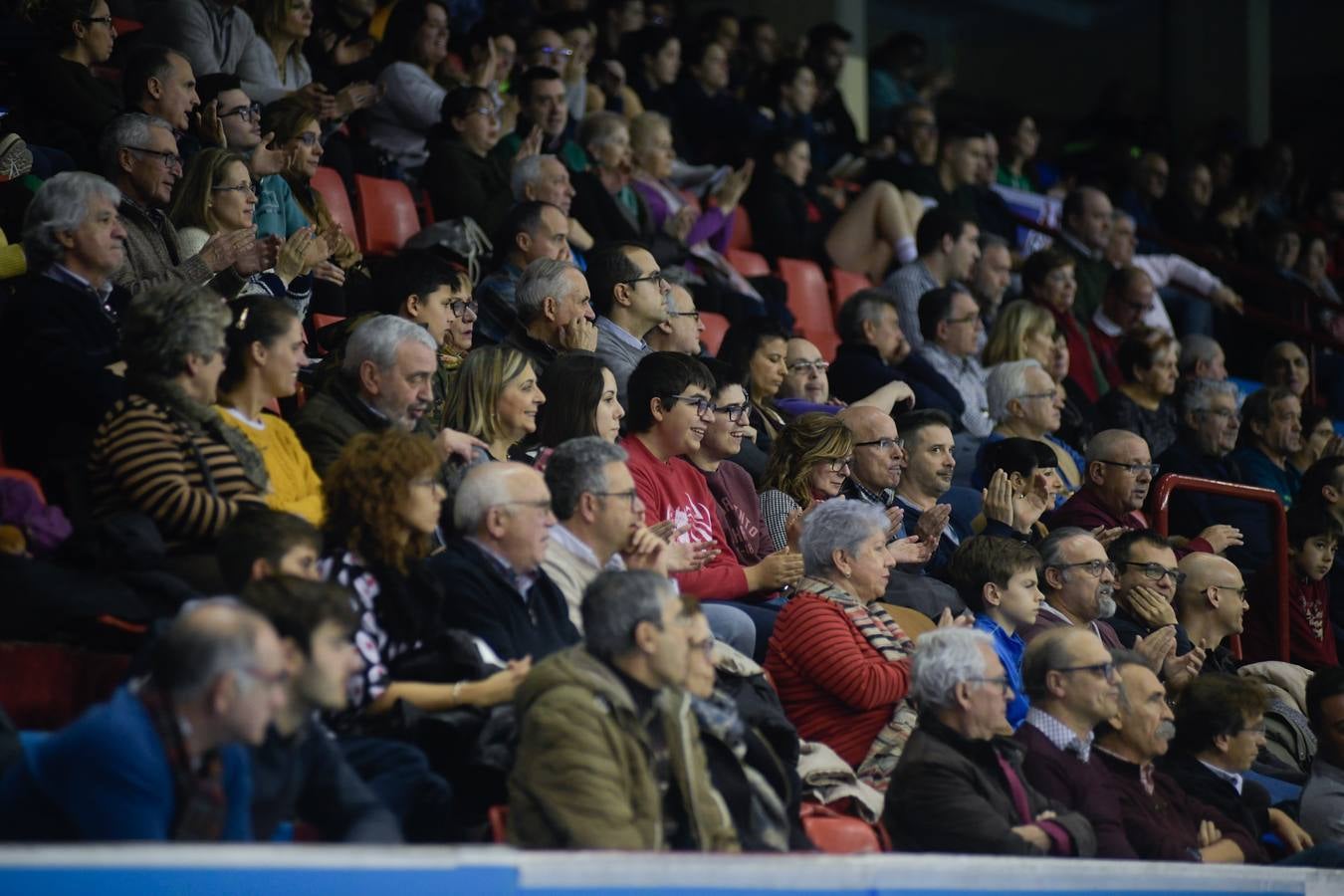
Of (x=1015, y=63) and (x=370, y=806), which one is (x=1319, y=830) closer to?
(x=370, y=806)

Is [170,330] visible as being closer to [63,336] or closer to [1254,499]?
[63,336]

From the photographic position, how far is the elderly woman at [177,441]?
3.54 meters

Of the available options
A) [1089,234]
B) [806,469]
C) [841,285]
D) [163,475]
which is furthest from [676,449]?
[1089,234]

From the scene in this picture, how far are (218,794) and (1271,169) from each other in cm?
953

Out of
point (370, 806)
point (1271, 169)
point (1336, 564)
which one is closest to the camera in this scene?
point (370, 806)

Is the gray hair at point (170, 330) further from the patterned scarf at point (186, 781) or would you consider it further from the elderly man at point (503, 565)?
the patterned scarf at point (186, 781)

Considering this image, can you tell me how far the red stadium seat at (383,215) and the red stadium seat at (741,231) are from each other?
6.61 ft

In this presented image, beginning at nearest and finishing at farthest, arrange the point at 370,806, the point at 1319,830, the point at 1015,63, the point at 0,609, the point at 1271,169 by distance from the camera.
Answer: the point at 370,806, the point at 0,609, the point at 1319,830, the point at 1271,169, the point at 1015,63

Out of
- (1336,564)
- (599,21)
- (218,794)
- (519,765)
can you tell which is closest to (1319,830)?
(1336,564)

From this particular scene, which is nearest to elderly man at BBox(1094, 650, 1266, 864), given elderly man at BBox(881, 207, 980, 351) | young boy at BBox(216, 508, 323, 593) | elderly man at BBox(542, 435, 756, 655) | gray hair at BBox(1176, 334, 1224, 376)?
elderly man at BBox(542, 435, 756, 655)

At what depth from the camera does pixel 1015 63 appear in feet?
43.4

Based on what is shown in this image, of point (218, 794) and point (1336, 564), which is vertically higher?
point (218, 794)

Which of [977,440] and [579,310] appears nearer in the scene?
[579,310]

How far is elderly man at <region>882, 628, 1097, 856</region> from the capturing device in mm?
3684
